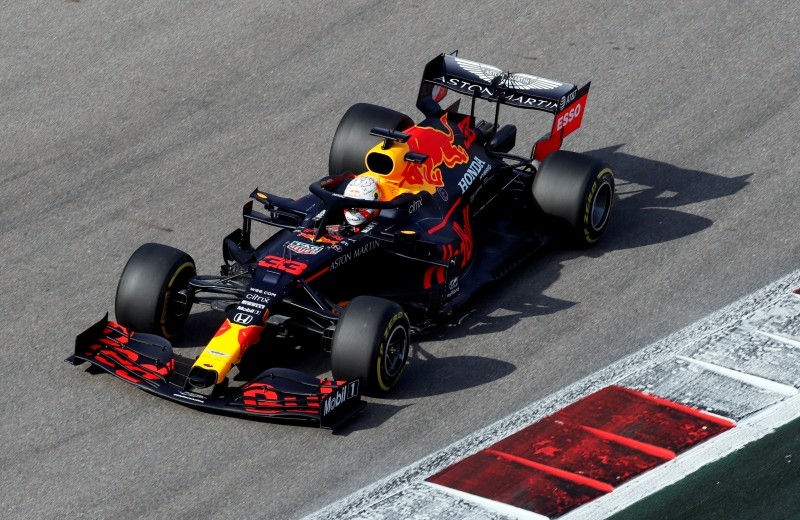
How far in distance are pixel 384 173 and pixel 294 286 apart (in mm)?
1683

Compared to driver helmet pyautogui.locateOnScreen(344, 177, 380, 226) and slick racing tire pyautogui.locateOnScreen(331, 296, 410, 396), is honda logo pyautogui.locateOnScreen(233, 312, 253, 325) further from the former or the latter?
driver helmet pyautogui.locateOnScreen(344, 177, 380, 226)

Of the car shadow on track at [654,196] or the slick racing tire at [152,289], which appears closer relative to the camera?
the slick racing tire at [152,289]

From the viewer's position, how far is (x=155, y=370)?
38.9ft

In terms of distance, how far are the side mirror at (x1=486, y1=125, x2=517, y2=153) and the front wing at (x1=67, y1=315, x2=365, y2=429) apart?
4141mm

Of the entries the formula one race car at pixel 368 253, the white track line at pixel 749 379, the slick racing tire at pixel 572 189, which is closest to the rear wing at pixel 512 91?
the formula one race car at pixel 368 253

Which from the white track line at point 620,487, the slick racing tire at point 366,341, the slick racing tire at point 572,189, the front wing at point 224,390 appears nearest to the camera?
the white track line at point 620,487

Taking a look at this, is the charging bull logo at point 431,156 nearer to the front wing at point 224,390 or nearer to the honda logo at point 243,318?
the honda logo at point 243,318

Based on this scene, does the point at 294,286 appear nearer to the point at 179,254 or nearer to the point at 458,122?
the point at 179,254

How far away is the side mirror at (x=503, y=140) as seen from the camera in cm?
1492

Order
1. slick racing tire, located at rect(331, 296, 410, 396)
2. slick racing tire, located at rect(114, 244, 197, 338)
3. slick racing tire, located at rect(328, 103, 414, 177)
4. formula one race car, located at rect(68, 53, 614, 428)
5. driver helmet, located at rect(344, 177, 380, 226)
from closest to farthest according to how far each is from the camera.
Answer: slick racing tire, located at rect(331, 296, 410, 396)
formula one race car, located at rect(68, 53, 614, 428)
slick racing tire, located at rect(114, 244, 197, 338)
driver helmet, located at rect(344, 177, 380, 226)
slick racing tire, located at rect(328, 103, 414, 177)

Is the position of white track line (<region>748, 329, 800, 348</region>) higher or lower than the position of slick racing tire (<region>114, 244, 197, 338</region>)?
higher

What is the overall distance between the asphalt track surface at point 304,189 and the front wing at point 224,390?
22cm

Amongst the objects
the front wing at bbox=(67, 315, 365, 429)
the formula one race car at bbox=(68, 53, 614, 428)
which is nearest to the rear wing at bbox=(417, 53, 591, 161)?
the formula one race car at bbox=(68, 53, 614, 428)

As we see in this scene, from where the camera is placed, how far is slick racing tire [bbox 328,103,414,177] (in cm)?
1469
